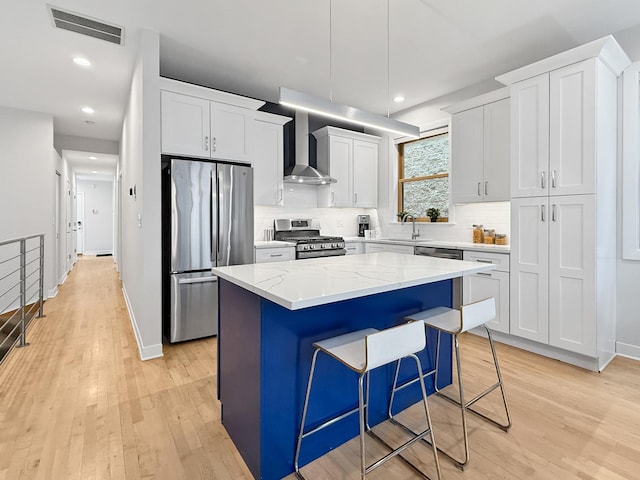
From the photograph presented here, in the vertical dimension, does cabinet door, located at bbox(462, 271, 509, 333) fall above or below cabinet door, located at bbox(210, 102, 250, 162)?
below

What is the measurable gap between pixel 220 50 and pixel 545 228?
138 inches

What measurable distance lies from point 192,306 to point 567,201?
3.57m

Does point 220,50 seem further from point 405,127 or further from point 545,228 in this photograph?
point 545,228

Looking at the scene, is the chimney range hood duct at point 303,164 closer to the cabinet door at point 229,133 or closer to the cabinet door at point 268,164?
the cabinet door at point 268,164

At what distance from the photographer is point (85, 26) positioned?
2852mm

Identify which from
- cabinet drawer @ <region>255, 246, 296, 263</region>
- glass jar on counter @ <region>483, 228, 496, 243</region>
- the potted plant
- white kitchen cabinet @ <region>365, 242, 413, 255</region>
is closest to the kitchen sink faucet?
the potted plant

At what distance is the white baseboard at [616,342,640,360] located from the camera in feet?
9.64

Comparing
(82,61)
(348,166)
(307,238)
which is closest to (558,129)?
(348,166)

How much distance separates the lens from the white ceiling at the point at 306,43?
104 inches

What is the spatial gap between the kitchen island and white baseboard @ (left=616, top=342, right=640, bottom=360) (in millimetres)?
2096

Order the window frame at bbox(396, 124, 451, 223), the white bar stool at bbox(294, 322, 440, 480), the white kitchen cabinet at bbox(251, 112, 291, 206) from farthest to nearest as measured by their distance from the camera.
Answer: the window frame at bbox(396, 124, 451, 223), the white kitchen cabinet at bbox(251, 112, 291, 206), the white bar stool at bbox(294, 322, 440, 480)

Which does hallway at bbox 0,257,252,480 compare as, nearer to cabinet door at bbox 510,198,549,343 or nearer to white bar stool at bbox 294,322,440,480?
white bar stool at bbox 294,322,440,480

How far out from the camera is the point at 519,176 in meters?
3.14

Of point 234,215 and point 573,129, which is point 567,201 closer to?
point 573,129
